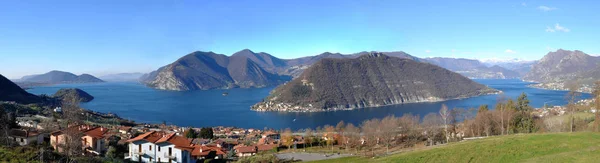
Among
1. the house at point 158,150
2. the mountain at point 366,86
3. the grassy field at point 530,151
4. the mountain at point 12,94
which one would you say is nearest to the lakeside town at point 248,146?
the house at point 158,150

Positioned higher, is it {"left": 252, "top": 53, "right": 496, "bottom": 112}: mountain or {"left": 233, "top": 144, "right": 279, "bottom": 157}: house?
{"left": 252, "top": 53, "right": 496, "bottom": 112}: mountain

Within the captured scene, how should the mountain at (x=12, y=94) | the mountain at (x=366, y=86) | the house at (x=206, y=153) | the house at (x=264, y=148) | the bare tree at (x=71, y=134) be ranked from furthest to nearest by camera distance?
the mountain at (x=366, y=86), the mountain at (x=12, y=94), the house at (x=264, y=148), the house at (x=206, y=153), the bare tree at (x=71, y=134)

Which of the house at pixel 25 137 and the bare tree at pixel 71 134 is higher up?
the bare tree at pixel 71 134

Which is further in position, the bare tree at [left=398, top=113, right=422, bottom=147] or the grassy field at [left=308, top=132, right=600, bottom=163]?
the bare tree at [left=398, top=113, right=422, bottom=147]

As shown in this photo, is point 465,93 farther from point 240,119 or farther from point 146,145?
point 146,145

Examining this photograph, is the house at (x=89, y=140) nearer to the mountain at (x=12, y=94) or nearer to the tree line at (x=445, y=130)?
the tree line at (x=445, y=130)

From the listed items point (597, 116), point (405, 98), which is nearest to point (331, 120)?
point (405, 98)

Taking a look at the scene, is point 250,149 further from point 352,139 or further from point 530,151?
point 530,151

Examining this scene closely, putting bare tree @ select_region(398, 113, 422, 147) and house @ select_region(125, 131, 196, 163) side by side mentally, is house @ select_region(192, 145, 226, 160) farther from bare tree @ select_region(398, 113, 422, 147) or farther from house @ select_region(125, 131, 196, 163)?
bare tree @ select_region(398, 113, 422, 147)

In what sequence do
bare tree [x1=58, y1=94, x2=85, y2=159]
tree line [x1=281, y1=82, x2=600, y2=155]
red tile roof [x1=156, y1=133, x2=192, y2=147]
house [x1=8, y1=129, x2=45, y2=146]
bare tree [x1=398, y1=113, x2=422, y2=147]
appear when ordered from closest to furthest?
bare tree [x1=58, y1=94, x2=85, y2=159], house [x1=8, y1=129, x2=45, y2=146], red tile roof [x1=156, y1=133, x2=192, y2=147], tree line [x1=281, y1=82, x2=600, y2=155], bare tree [x1=398, y1=113, x2=422, y2=147]

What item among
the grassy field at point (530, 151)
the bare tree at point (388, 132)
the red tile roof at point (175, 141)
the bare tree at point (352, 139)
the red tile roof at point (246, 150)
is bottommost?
the red tile roof at point (246, 150)

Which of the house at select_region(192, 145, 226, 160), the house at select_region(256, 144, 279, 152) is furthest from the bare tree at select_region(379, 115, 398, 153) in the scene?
the house at select_region(192, 145, 226, 160)

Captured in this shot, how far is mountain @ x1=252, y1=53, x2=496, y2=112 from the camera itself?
4712 inches

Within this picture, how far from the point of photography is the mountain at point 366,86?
11969 centimetres
